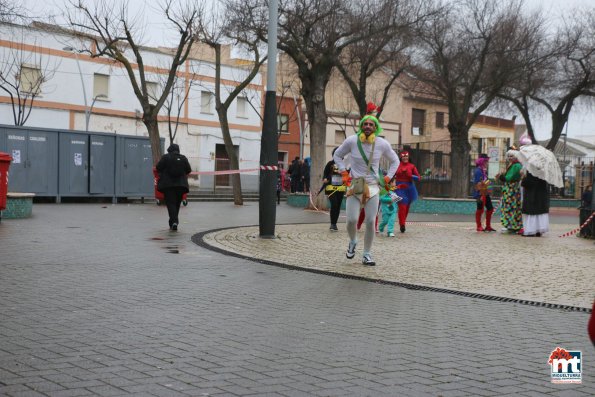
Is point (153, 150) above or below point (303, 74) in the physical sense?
below

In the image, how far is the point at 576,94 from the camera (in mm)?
36312

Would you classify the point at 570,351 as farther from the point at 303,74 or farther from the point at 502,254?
the point at 303,74

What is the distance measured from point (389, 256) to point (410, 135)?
159 feet

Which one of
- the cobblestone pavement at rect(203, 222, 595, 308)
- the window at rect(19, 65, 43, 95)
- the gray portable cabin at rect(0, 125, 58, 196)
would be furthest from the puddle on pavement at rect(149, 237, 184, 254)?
the window at rect(19, 65, 43, 95)

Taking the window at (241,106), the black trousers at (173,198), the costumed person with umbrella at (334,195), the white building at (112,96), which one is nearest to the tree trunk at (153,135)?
the white building at (112,96)

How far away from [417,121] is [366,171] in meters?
50.3

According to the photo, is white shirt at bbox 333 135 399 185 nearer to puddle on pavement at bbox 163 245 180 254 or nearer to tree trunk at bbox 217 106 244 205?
puddle on pavement at bbox 163 245 180 254

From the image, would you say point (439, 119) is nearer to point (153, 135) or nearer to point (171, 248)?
point (153, 135)

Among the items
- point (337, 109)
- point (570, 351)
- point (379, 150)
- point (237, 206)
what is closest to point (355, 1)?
point (237, 206)

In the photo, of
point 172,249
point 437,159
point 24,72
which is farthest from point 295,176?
point 172,249

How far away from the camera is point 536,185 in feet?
56.0

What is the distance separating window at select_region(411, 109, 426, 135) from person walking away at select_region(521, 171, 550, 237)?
140 feet

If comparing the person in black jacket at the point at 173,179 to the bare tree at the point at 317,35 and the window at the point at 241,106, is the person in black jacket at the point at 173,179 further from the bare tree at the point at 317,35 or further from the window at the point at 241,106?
the window at the point at 241,106

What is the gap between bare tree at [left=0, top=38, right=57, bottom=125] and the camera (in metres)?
40.6
